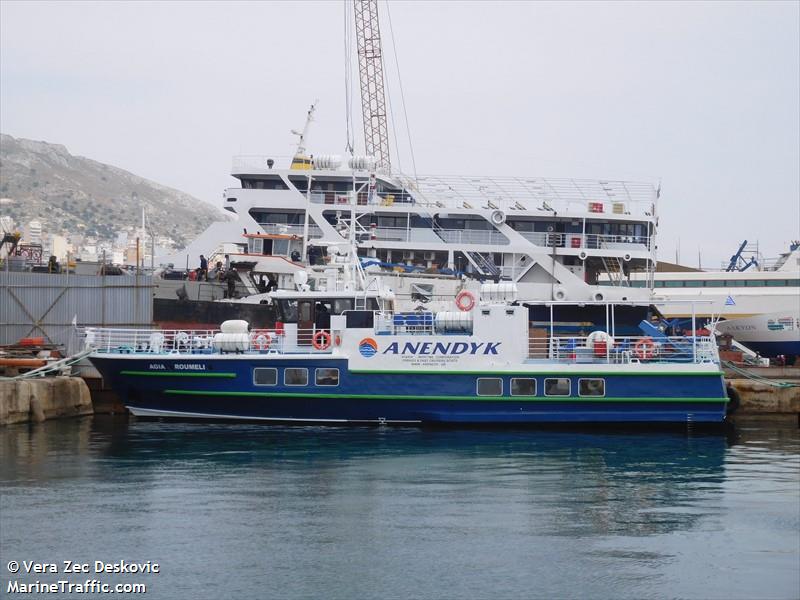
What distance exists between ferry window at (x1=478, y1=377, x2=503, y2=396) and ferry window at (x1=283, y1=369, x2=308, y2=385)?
496cm

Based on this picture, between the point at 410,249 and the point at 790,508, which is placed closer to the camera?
the point at 790,508

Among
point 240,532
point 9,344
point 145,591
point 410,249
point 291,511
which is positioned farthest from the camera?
point 410,249

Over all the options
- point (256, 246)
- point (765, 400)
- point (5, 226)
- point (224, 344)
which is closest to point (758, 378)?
point (765, 400)

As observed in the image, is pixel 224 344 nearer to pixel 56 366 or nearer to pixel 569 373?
pixel 56 366

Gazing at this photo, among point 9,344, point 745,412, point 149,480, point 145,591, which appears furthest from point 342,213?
point 145,591

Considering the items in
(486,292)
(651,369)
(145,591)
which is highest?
(486,292)

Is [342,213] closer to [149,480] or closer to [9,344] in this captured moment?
[9,344]

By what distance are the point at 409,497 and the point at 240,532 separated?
12.8 ft

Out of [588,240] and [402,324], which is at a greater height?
[588,240]

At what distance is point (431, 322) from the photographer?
29.7 m

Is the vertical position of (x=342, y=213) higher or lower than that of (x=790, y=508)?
higher

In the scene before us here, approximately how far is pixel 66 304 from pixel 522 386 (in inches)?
638

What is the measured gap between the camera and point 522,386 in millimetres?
29219

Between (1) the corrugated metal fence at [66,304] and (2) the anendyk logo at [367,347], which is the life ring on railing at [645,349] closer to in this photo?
(2) the anendyk logo at [367,347]
